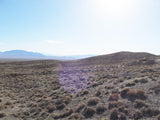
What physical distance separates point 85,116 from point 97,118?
0.89 meters

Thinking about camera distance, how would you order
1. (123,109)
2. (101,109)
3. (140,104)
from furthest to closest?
(101,109) < (140,104) < (123,109)

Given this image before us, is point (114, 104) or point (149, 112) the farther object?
point (114, 104)

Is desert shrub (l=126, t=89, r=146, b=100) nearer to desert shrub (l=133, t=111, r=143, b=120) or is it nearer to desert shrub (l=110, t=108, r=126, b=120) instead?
desert shrub (l=133, t=111, r=143, b=120)

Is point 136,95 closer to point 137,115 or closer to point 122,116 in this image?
point 137,115

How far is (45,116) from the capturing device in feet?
28.7

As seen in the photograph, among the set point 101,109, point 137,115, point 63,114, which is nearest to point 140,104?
point 137,115

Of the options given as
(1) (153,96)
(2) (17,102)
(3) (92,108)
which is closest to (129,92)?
(1) (153,96)

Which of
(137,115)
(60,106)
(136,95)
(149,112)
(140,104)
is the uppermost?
(136,95)

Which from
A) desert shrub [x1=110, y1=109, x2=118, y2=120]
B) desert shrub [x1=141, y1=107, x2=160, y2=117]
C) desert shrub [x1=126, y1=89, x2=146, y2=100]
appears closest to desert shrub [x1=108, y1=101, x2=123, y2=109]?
desert shrub [x1=110, y1=109, x2=118, y2=120]

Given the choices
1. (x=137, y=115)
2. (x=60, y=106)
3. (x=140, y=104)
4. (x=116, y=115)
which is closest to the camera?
(x=137, y=115)

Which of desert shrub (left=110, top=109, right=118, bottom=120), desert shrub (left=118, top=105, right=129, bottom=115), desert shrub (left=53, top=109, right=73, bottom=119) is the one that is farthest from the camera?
desert shrub (left=53, top=109, right=73, bottom=119)

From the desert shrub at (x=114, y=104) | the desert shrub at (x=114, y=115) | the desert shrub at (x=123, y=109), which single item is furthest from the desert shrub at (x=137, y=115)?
the desert shrub at (x=114, y=104)

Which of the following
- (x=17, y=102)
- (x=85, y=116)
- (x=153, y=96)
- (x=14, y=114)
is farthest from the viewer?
(x=17, y=102)

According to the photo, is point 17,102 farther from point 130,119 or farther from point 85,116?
point 130,119
